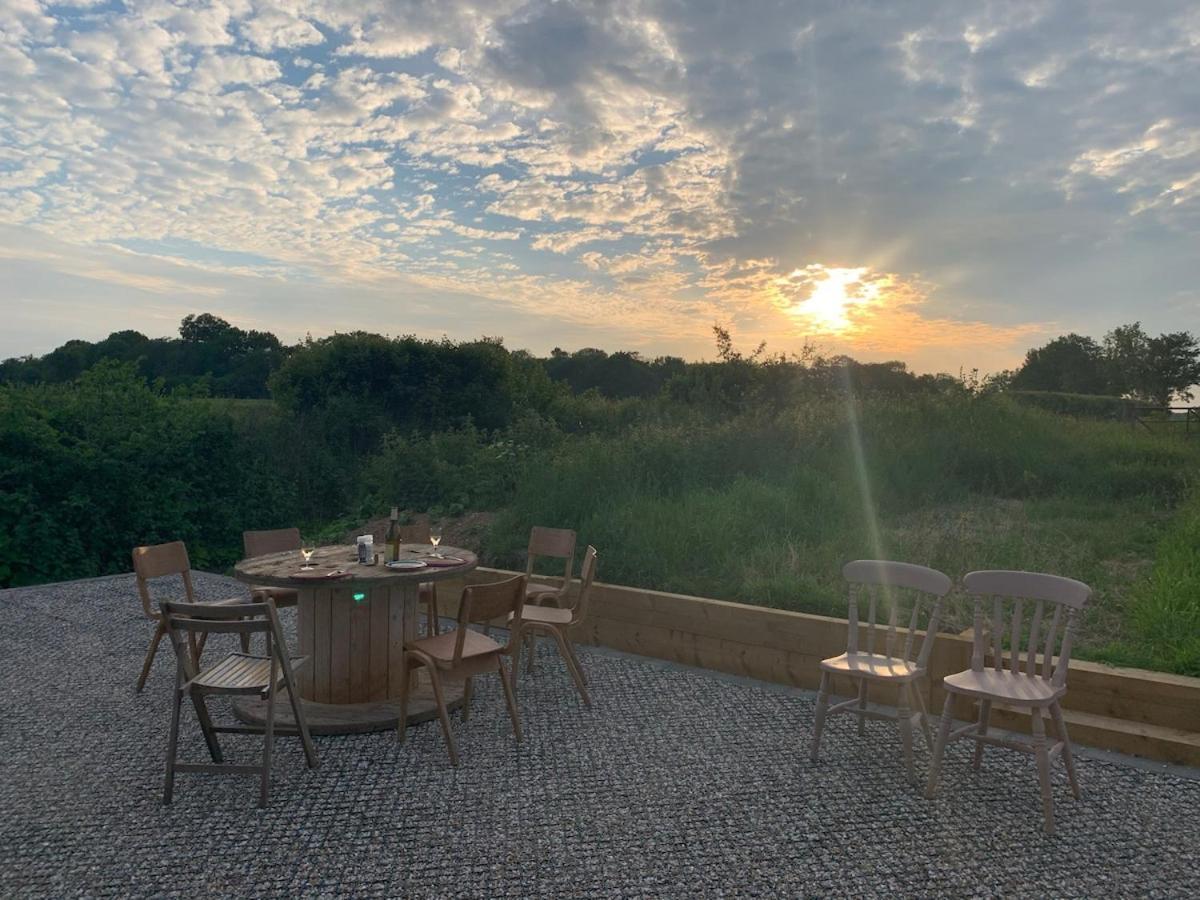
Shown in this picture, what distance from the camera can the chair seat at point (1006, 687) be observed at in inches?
128

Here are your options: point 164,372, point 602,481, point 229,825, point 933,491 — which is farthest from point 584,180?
point 164,372

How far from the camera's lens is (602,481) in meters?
7.97

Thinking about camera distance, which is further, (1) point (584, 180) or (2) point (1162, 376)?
(2) point (1162, 376)

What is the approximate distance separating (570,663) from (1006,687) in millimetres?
2245

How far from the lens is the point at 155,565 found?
15.7 feet

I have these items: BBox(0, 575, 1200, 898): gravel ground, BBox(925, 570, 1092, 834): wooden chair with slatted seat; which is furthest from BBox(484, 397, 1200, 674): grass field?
BBox(0, 575, 1200, 898): gravel ground

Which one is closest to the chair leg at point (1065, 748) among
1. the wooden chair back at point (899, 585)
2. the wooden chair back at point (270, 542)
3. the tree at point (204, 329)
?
the wooden chair back at point (899, 585)

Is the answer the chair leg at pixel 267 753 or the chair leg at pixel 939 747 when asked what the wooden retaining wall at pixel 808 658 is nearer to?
the chair leg at pixel 939 747

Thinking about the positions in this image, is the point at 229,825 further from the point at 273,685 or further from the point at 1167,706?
the point at 1167,706

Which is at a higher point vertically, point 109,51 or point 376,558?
point 109,51

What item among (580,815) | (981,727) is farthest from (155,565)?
(981,727)

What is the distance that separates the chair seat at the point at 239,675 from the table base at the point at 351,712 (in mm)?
361

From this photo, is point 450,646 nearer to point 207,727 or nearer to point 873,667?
point 207,727

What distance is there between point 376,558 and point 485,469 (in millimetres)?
4650
